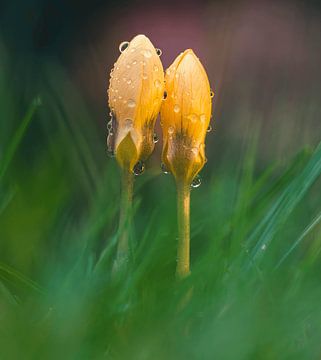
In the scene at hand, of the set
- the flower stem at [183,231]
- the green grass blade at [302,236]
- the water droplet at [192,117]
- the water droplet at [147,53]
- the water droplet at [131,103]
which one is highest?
the water droplet at [147,53]

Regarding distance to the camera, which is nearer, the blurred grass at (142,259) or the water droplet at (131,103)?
the blurred grass at (142,259)

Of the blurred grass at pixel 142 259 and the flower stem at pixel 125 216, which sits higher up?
the blurred grass at pixel 142 259

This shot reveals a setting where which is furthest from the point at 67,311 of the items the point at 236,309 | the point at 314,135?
the point at 314,135

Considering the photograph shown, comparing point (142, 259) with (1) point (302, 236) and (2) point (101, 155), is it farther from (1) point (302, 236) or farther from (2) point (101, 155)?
(2) point (101, 155)

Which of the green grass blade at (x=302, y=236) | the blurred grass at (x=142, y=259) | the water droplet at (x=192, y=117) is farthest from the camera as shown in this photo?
the water droplet at (x=192, y=117)

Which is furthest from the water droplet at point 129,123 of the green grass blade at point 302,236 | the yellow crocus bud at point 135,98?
the green grass blade at point 302,236

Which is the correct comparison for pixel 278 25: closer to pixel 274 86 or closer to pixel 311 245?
pixel 274 86

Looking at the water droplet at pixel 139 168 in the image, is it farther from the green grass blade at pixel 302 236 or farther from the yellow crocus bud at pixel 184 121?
the green grass blade at pixel 302 236

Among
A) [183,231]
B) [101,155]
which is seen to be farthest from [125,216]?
[101,155]
